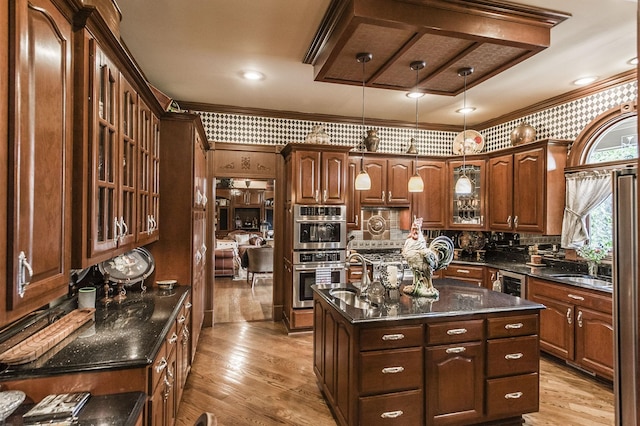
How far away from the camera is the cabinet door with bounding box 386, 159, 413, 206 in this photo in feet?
16.1

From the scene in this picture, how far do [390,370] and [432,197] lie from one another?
3.41 metres

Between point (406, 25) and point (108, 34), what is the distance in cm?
163

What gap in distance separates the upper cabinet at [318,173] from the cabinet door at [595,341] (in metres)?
2.76

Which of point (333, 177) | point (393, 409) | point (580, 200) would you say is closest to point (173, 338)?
point (393, 409)

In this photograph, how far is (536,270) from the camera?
390cm

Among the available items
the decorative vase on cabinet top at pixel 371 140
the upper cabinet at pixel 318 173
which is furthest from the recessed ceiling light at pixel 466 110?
the upper cabinet at pixel 318 173

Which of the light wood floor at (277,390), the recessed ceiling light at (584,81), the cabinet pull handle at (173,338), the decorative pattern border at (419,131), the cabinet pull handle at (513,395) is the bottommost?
the light wood floor at (277,390)

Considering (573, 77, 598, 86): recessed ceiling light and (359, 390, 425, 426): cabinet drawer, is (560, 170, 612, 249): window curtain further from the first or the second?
(359, 390, 425, 426): cabinet drawer

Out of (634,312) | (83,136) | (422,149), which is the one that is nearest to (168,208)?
(83,136)

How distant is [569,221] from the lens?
12.4 feet

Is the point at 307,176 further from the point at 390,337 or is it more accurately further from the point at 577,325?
the point at 577,325

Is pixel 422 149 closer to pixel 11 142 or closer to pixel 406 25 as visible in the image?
pixel 406 25

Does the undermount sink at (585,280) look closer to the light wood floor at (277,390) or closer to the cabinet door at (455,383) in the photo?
the light wood floor at (277,390)

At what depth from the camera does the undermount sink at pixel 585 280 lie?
10.5 ft
